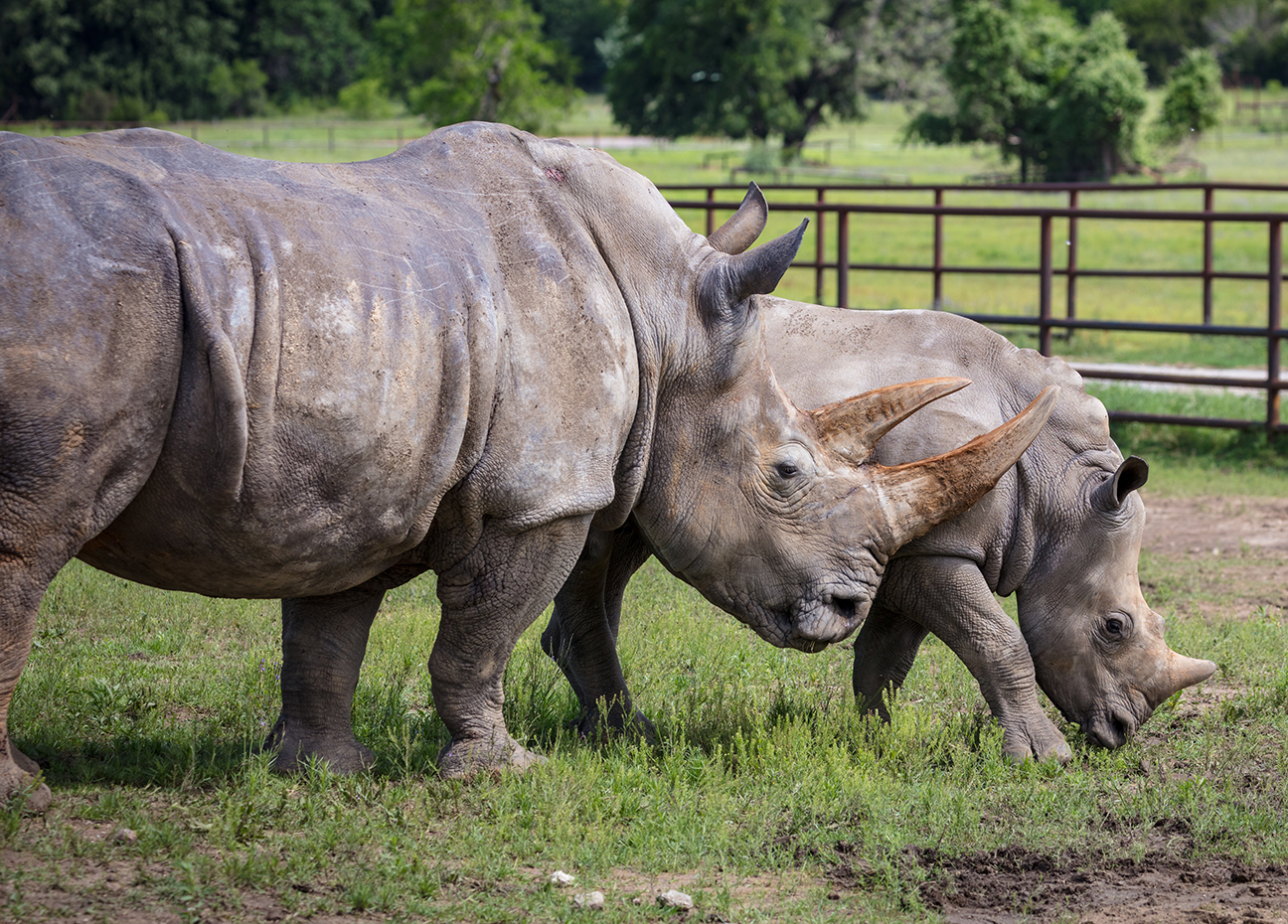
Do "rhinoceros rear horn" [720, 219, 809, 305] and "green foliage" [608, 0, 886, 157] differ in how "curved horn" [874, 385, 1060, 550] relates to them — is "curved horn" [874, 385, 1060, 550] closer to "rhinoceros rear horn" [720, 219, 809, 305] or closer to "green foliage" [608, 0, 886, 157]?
"rhinoceros rear horn" [720, 219, 809, 305]

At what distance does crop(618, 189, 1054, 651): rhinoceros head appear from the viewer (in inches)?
178

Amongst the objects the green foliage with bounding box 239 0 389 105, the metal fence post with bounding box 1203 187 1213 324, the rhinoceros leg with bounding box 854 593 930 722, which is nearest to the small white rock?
the rhinoceros leg with bounding box 854 593 930 722

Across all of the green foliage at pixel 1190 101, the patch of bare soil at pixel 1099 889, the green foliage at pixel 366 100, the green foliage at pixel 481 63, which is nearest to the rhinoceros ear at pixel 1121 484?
the patch of bare soil at pixel 1099 889

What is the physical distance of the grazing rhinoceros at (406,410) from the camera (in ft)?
11.1

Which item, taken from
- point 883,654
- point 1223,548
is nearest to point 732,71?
point 1223,548

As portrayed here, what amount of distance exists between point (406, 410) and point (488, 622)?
0.80m

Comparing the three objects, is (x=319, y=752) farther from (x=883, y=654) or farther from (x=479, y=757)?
(x=883, y=654)

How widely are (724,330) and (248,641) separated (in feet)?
8.93

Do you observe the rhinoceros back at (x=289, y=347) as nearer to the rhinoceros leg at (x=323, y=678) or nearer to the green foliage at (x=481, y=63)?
the rhinoceros leg at (x=323, y=678)

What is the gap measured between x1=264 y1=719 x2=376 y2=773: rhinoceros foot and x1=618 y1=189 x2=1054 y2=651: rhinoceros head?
1.13m

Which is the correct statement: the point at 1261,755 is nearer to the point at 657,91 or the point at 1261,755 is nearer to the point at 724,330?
the point at 724,330

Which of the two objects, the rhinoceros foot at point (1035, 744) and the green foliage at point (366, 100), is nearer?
the rhinoceros foot at point (1035, 744)

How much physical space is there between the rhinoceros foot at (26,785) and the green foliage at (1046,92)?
124 feet

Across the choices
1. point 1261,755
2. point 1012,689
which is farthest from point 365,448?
point 1261,755
